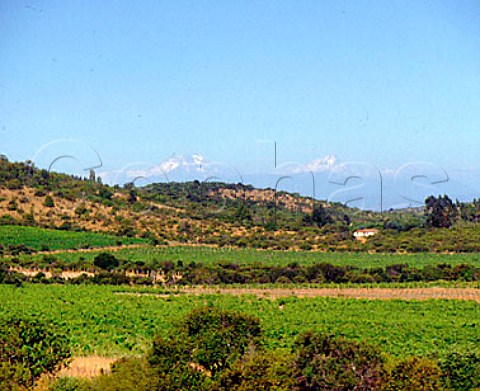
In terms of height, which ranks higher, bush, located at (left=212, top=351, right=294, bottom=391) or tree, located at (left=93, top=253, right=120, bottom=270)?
tree, located at (left=93, top=253, right=120, bottom=270)

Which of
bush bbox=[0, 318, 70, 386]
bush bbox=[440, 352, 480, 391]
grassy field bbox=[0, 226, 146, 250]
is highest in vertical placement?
grassy field bbox=[0, 226, 146, 250]

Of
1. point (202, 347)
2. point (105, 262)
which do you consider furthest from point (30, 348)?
point (105, 262)

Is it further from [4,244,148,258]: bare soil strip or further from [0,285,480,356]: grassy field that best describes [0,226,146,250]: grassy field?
[0,285,480,356]: grassy field

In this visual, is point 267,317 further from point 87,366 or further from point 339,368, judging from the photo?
point 339,368

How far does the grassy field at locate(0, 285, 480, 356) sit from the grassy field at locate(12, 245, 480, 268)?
24.3 metres

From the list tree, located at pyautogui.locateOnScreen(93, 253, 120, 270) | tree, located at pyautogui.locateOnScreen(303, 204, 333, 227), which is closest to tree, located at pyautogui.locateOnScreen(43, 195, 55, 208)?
tree, located at pyautogui.locateOnScreen(93, 253, 120, 270)

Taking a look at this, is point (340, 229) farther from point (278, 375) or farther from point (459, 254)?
point (278, 375)

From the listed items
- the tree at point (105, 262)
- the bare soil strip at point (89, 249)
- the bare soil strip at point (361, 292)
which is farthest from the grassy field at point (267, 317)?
the bare soil strip at point (89, 249)

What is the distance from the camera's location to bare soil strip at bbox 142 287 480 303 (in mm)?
45000

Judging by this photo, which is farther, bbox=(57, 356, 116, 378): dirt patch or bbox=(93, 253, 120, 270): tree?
bbox=(93, 253, 120, 270): tree

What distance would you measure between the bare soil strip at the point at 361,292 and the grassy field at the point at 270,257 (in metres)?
16.2

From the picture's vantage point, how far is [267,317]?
32125 millimetres

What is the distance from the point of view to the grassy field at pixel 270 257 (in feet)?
227

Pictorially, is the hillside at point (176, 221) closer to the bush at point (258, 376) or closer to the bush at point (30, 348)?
the bush at point (30, 348)
